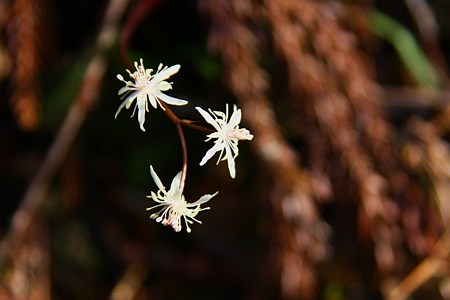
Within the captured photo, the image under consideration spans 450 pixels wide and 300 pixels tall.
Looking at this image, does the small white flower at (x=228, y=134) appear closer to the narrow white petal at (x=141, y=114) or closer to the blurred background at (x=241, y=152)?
the narrow white petal at (x=141, y=114)

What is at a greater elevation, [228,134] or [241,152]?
[228,134]

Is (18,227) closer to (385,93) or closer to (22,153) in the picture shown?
(22,153)

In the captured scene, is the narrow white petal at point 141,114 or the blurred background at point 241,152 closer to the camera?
the narrow white petal at point 141,114

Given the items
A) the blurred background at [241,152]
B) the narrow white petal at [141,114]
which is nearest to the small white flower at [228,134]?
the narrow white petal at [141,114]

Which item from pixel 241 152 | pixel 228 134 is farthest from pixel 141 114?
pixel 241 152

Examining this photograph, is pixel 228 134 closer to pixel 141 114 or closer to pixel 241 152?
pixel 141 114

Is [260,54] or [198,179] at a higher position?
[260,54]

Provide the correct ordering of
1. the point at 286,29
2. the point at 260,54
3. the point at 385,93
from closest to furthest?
the point at 286,29 < the point at 260,54 < the point at 385,93

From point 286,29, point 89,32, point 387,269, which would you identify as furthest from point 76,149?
point 387,269

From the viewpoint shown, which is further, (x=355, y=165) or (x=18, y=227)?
(x=18, y=227)
